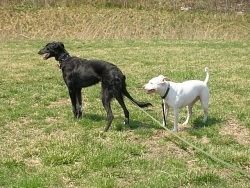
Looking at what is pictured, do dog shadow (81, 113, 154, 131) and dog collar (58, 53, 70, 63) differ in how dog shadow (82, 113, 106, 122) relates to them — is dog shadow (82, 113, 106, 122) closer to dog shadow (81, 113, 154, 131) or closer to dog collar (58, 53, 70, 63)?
dog shadow (81, 113, 154, 131)

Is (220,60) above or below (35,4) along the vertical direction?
below

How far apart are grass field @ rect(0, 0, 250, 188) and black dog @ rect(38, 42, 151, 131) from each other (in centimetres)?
38

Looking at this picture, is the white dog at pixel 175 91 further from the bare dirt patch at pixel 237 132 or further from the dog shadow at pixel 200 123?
the bare dirt patch at pixel 237 132

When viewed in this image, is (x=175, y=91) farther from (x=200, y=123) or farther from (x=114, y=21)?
(x=114, y=21)

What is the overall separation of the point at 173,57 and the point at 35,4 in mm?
17529

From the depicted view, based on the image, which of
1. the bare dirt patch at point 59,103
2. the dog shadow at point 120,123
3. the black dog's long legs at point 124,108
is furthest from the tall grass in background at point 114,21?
the black dog's long legs at point 124,108

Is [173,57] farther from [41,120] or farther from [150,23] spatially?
[150,23]

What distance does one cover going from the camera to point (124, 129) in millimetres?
7180

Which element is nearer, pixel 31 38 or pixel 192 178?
pixel 192 178

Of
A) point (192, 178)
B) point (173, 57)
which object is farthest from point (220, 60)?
point (192, 178)

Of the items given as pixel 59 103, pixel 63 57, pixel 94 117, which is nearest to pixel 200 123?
pixel 94 117

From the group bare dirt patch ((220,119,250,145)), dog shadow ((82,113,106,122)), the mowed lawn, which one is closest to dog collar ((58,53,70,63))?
the mowed lawn

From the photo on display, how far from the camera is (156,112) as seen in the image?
8.46 m

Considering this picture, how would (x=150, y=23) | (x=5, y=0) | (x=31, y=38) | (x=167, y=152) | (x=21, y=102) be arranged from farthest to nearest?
(x=5, y=0) < (x=150, y=23) < (x=31, y=38) < (x=21, y=102) < (x=167, y=152)
